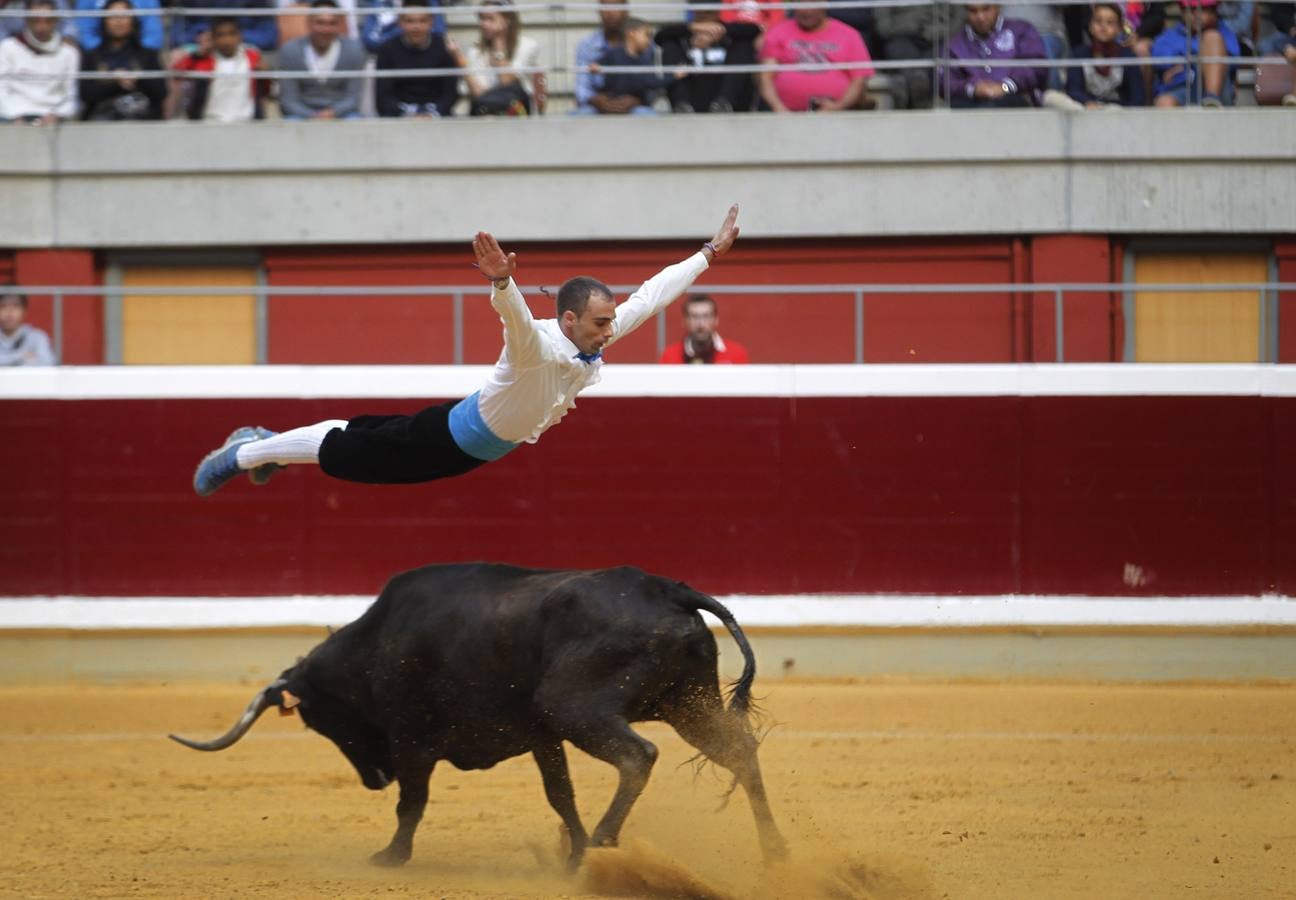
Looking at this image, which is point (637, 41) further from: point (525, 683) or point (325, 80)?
point (525, 683)

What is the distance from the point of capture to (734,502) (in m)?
11.2

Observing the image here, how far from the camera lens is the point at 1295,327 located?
1082cm

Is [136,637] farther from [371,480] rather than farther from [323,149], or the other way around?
[371,480]

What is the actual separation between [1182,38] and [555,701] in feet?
26.3

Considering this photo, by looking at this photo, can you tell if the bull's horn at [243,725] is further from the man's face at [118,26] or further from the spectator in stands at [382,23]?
the man's face at [118,26]

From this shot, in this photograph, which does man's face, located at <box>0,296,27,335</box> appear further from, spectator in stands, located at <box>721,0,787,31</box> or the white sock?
spectator in stands, located at <box>721,0,787,31</box>

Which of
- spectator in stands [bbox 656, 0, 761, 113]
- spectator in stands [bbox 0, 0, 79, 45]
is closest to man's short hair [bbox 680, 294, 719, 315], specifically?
spectator in stands [bbox 656, 0, 761, 113]

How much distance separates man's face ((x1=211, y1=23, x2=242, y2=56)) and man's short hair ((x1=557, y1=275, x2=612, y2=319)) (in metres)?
7.56

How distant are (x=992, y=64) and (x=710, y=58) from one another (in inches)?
75.4

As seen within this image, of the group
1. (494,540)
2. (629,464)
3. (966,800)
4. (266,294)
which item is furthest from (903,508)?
(266,294)

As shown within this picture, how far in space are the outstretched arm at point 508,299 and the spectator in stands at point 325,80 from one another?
719cm

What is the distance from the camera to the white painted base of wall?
1105cm

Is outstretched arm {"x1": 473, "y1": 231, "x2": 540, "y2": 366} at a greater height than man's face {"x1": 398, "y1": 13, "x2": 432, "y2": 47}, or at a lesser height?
A: lesser

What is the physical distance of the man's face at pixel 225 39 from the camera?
1298 cm
